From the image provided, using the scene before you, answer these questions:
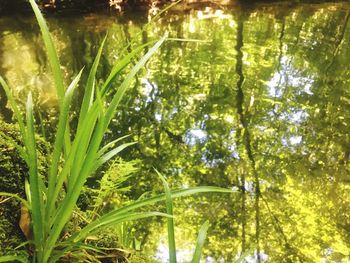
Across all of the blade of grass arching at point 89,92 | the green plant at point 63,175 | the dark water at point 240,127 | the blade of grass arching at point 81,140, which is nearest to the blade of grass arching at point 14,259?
the green plant at point 63,175

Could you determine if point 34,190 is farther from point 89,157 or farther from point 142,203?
point 142,203

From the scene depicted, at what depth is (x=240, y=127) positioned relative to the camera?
5.51m

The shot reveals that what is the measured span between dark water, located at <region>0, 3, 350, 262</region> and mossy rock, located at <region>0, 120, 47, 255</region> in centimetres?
63

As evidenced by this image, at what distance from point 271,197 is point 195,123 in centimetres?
178

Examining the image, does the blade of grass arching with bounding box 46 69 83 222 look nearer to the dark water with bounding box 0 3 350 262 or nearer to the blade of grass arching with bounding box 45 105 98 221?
the blade of grass arching with bounding box 45 105 98 221

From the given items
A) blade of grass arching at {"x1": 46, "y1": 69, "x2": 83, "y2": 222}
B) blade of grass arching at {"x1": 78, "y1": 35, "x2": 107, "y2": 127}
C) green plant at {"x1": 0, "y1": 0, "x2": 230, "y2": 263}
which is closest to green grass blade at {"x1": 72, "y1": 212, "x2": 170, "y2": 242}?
green plant at {"x1": 0, "y1": 0, "x2": 230, "y2": 263}

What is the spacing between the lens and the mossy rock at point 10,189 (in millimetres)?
1087

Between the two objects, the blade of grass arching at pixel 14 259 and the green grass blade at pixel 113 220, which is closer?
the blade of grass arching at pixel 14 259

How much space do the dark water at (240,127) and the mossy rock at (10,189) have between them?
0.63 metres

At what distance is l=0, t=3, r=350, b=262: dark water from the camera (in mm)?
3592

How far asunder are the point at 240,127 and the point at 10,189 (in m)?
4.51

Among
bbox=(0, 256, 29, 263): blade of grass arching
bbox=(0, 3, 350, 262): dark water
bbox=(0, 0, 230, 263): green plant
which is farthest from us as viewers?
bbox=(0, 3, 350, 262): dark water

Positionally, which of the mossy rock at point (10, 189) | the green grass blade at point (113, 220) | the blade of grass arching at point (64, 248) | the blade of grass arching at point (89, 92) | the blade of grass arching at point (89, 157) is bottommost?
the blade of grass arching at point (64, 248)

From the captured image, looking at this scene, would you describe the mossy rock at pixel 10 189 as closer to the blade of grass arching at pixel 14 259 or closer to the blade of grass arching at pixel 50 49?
the blade of grass arching at pixel 14 259
